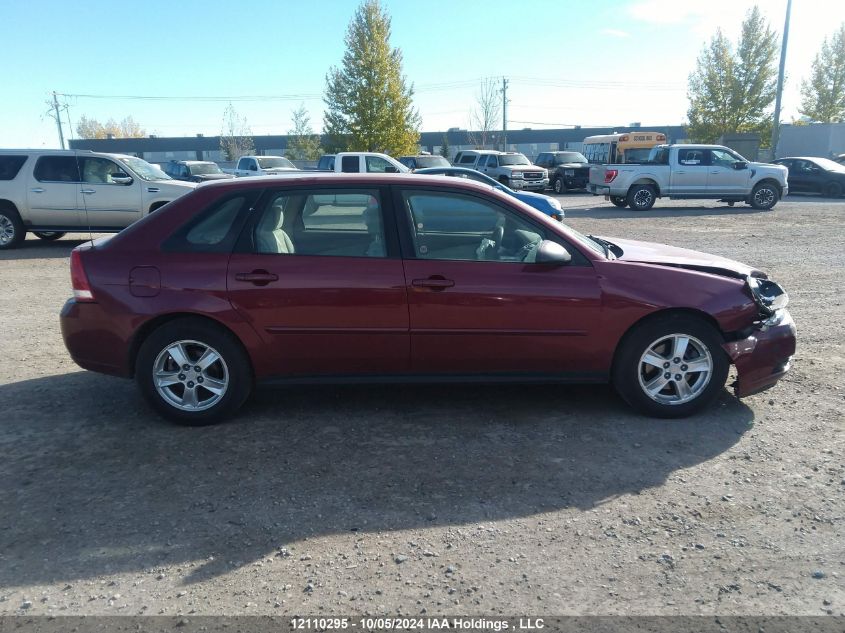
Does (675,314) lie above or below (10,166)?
below

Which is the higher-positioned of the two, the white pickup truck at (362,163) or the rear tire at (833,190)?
the white pickup truck at (362,163)

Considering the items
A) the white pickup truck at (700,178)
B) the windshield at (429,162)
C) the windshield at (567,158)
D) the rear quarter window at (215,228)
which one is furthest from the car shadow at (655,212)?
the rear quarter window at (215,228)

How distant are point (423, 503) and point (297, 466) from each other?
860mm

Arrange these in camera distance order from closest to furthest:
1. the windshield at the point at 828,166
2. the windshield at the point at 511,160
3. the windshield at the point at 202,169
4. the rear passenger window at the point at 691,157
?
the rear passenger window at the point at 691,157, the windshield at the point at 828,166, the windshield at the point at 202,169, the windshield at the point at 511,160

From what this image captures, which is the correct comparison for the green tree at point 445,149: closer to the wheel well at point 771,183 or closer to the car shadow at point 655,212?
the car shadow at point 655,212

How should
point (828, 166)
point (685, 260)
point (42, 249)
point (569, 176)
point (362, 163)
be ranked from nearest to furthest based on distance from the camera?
point (685, 260), point (42, 249), point (362, 163), point (828, 166), point (569, 176)

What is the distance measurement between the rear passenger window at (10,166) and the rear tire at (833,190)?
88.8 ft

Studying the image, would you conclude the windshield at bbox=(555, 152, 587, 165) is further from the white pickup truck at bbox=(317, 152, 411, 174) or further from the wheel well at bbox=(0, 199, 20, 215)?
the wheel well at bbox=(0, 199, 20, 215)

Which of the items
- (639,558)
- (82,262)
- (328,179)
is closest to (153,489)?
(82,262)

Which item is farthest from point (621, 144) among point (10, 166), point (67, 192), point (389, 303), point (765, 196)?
point (389, 303)

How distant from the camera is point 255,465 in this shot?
13.0 feet

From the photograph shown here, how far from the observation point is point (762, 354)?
14.7 feet

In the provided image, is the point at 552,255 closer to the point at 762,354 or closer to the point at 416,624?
the point at 762,354

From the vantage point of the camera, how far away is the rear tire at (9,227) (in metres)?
13.2
